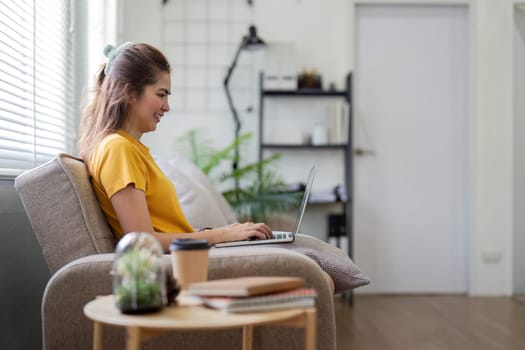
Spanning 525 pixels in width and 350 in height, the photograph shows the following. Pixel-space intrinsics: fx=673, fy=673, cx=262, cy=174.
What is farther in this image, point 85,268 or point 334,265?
point 334,265

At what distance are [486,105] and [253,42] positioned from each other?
1.86 m

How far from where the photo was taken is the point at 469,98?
511cm

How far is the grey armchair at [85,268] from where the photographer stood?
1621 millimetres

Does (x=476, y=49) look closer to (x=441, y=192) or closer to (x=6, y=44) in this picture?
(x=441, y=192)

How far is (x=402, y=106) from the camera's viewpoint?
5.13 m

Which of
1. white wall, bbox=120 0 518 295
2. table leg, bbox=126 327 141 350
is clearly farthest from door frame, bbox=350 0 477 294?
table leg, bbox=126 327 141 350

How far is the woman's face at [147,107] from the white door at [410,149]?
10.4 feet

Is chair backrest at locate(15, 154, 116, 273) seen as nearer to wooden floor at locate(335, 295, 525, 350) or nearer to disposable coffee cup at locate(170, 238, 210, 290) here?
disposable coffee cup at locate(170, 238, 210, 290)

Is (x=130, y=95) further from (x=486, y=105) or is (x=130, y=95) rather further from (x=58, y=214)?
(x=486, y=105)

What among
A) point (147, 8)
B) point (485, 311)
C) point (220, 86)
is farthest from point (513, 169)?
point (147, 8)

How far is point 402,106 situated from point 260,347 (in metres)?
3.71

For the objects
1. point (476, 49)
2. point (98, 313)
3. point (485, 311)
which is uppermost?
point (476, 49)

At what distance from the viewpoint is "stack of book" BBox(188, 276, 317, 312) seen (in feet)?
4.00

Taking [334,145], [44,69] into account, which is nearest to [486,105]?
[334,145]
